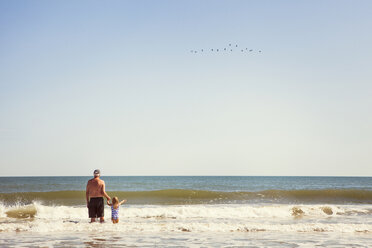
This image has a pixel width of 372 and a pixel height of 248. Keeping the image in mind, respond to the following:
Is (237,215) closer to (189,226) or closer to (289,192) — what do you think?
(189,226)

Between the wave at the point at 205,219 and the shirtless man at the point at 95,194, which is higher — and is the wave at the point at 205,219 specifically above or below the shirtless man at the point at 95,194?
below

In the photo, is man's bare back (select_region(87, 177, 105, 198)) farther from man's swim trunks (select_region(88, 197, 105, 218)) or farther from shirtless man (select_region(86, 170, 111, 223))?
man's swim trunks (select_region(88, 197, 105, 218))

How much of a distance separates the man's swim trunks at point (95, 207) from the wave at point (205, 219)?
1.35 feet

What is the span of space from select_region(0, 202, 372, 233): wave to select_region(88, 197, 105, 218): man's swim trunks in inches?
16.2

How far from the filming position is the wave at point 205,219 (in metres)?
Answer: 11.5

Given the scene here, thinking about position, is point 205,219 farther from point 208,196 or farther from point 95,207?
point 208,196

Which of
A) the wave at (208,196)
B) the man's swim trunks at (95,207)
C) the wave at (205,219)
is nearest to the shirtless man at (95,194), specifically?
the man's swim trunks at (95,207)

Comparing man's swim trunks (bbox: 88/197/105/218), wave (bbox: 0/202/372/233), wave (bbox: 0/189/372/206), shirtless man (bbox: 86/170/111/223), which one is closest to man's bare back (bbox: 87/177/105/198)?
shirtless man (bbox: 86/170/111/223)

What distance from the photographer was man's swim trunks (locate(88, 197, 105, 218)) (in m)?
12.2

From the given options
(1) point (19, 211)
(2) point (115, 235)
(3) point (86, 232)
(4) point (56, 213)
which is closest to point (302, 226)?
(2) point (115, 235)

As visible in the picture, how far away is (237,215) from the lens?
16.7m

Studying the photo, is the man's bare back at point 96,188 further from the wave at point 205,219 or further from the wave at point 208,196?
the wave at point 208,196

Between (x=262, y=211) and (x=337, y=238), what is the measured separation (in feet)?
23.9

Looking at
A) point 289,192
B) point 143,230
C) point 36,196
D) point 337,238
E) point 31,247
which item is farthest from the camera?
point 289,192
